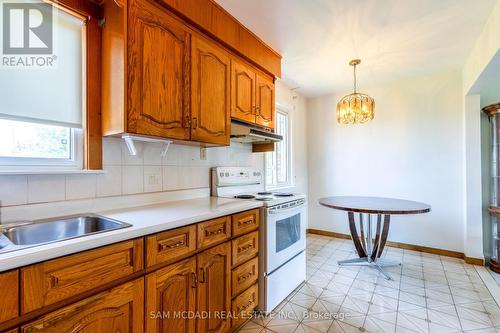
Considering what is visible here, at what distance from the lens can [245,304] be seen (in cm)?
176

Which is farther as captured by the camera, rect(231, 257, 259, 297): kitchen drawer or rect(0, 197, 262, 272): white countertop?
rect(231, 257, 259, 297): kitchen drawer

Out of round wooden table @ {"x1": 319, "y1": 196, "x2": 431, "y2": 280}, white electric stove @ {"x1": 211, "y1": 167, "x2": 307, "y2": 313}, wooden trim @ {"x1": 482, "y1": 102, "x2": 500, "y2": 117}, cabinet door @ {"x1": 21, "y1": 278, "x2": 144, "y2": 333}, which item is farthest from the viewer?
wooden trim @ {"x1": 482, "y1": 102, "x2": 500, "y2": 117}

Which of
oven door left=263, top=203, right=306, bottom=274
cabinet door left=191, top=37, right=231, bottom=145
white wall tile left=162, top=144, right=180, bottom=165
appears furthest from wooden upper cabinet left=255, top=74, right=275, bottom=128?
oven door left=263, top=203, right=306, bottom=274

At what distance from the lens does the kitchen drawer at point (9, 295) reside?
0.73 meters

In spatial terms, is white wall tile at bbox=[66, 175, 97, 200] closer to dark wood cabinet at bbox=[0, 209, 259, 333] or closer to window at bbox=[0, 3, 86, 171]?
window at bbox=[0, 3, 86, 171]

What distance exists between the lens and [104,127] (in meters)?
1.48

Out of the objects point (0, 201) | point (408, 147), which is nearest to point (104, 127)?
point (0, 201)

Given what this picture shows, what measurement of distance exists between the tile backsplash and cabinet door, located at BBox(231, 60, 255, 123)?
47 centimetres

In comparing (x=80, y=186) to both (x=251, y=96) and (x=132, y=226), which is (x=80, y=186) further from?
(x=251, y=96)

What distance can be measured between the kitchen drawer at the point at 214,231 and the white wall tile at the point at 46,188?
2.66 feet

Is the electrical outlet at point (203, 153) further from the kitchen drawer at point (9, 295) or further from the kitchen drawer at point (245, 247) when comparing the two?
the kitchen drawer at point (9, 295)

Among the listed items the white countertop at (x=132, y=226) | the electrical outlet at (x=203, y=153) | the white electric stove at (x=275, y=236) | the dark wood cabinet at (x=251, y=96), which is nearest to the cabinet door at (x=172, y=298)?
the white countertop at (x=132, y=226)

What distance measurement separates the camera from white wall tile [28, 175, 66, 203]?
1.26m

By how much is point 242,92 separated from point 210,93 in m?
0.43
